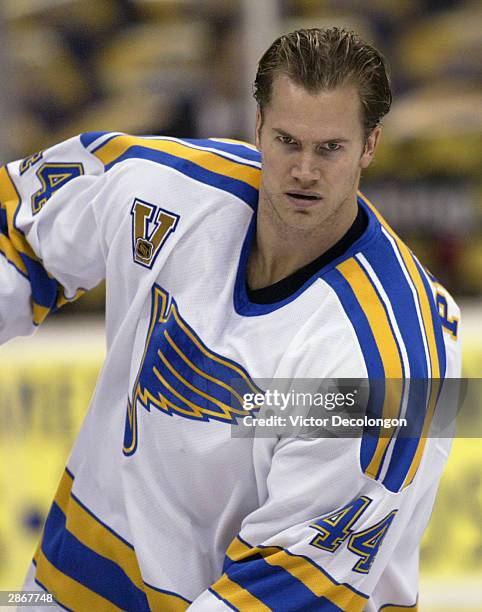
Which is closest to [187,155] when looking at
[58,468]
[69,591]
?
[69,591]

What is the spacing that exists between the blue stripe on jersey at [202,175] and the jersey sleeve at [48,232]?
8 centimetres

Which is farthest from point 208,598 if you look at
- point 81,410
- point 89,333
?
point 89,333

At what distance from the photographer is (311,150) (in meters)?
1.25

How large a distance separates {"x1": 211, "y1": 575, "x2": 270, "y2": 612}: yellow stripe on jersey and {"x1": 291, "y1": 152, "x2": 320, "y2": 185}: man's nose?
516 mm

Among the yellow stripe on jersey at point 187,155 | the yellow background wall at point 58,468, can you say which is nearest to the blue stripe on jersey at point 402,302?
the yellow stripe on jersey at point 187,155

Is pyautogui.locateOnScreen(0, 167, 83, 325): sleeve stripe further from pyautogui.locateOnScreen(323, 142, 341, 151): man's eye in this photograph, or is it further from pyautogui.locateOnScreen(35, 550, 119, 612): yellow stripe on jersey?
pyautogui.locateOnScreen(323, 142, 341, 151): man's eye

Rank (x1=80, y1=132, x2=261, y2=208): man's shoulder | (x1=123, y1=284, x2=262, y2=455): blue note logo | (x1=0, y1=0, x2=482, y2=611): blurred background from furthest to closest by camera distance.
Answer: (x1=0, y1=0, x2=482, y2=611): blurred background < (x1=80, y1=132, x2=261, y2=208): man's shoulder < (x1=123, y1=284, x2=262, y2=455): blue note logo

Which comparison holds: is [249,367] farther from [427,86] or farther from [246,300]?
[427,86]

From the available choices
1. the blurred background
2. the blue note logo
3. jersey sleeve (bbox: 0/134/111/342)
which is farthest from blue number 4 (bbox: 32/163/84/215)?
the blurred background

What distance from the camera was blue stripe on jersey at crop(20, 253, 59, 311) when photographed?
5.31 feet

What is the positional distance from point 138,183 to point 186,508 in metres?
0.46

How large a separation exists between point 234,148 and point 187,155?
2.8 inches

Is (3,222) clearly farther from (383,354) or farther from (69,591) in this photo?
(383,354)

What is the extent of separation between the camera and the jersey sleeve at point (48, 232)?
155 cm
